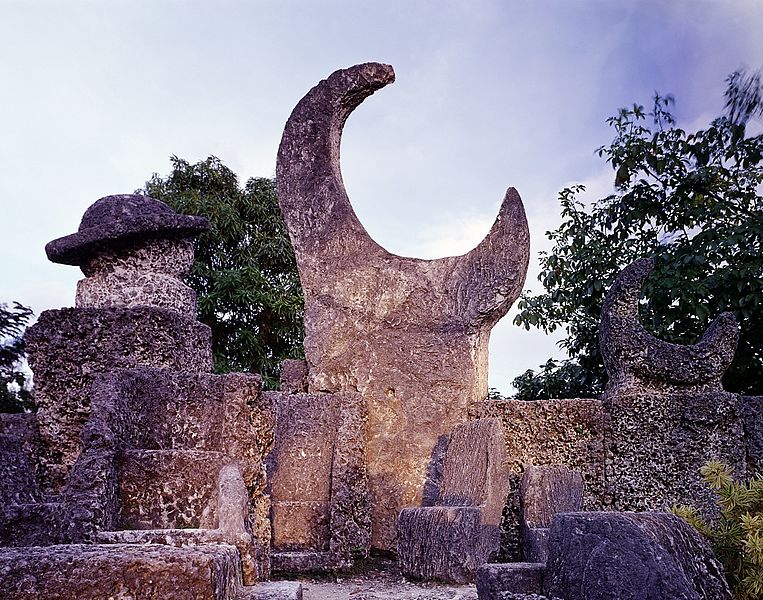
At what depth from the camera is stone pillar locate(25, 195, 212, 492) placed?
588 centimetres

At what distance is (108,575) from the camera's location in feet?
7.73

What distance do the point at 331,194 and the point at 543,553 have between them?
13.1 feet

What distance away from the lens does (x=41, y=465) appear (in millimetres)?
5859

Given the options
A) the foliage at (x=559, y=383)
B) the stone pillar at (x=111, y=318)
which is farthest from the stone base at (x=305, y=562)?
the foliage at (x=559, y=383)

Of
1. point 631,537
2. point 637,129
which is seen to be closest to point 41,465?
point 631,537

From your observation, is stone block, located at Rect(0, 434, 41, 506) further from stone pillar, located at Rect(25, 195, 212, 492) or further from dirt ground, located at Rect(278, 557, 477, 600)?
dirt ground, located at Rect(278, 557, 477, 600)

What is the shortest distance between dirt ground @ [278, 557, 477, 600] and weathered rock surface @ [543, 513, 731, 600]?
220cm

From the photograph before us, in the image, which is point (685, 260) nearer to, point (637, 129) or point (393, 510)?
point (637, 129)

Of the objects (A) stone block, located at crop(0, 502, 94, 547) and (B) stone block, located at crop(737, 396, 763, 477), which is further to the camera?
(B) stone block, located at crop(737, 396, 763, 477)

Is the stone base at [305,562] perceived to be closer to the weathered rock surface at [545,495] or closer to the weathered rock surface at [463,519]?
the weathered rock surface at [463,519]

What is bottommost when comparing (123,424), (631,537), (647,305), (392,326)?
(631,537)

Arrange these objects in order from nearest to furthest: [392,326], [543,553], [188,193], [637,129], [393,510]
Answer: [543,553] < [393,510] < [392,326] < [637,129] < [188,193]

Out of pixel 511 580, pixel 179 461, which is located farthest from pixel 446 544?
pixel 511 580

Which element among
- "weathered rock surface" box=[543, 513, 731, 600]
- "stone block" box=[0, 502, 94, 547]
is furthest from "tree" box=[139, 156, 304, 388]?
"weathered rock surface" box=[543, 513, 731, 600]
